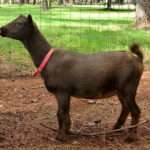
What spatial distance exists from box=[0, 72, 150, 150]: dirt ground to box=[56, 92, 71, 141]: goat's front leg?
106 mm

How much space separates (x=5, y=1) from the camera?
52.1m

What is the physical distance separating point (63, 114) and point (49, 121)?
104 cm

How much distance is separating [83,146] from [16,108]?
2.02 meters

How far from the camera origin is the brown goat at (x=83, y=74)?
575 centimetres

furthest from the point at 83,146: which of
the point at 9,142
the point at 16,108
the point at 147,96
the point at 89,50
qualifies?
the point at 89,50

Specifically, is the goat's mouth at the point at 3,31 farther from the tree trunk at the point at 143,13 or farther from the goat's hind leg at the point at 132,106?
the tree trunk at the point at 143,13

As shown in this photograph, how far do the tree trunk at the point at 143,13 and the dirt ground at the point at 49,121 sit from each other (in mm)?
8674

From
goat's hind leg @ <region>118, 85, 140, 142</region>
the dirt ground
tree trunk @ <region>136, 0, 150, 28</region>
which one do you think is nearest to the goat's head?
the dirt ground

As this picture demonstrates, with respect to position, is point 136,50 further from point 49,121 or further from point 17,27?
point 49,121

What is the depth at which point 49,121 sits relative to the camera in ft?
22.4

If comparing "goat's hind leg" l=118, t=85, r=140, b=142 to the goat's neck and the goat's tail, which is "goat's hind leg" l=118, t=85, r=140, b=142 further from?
the goat's neck

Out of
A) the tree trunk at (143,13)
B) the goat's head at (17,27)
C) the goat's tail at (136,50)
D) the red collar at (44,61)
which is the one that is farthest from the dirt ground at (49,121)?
the tree trunk at (143,13)

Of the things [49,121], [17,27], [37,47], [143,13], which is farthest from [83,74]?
[143,13]

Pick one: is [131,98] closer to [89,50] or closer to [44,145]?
[44,145]
